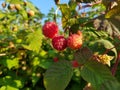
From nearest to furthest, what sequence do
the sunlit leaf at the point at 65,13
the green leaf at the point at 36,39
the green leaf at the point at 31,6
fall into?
the sunlit leaf at the point at 65,13 < the green leaf at the point at 36,39 < the green leaf at the point at 31,6

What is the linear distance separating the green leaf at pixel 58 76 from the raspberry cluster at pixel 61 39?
0.05 metres

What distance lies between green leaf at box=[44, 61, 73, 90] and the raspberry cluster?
5 centimetres

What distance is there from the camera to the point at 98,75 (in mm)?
1055

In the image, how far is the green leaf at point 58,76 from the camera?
40.9 inches

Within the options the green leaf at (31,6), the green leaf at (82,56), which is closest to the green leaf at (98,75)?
the green leaf at (82,56)

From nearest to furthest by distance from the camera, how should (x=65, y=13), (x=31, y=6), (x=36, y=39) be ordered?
(x=65, y=13) < (x=36, y=39) < (x=31, y=6)

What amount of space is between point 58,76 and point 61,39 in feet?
0.39

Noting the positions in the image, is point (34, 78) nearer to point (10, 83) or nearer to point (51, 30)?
point (10, 83)

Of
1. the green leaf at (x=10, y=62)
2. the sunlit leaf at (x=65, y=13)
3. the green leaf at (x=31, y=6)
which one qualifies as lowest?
the green leaf at (x=10, y=62)

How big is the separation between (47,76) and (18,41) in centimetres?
175

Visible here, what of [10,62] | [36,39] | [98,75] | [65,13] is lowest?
[10,62]

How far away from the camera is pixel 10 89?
2.60 m

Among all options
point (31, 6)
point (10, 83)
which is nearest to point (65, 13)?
point (31, 6)

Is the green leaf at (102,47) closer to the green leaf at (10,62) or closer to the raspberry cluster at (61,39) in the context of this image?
the raspberry cluster at (61,39)
